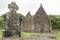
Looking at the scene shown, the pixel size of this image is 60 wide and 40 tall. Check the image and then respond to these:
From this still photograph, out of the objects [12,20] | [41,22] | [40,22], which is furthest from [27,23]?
[12,20]

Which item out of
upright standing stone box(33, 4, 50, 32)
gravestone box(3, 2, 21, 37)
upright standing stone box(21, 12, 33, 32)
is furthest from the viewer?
upright standing stone box(21, 12, 33, 32)

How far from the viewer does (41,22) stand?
1532 inches

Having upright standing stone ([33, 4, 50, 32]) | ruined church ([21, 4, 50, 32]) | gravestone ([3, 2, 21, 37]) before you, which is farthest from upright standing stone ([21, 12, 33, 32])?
gravestone ([3, 2, 21, 37])

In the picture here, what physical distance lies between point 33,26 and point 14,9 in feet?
59.2

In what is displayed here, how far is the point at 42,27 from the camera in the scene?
1519 inches

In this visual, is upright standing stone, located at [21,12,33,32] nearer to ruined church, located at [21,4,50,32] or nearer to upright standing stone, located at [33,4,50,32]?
ruined church, located at [21,4,50,32]

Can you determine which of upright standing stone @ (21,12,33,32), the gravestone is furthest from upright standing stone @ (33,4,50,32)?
the gravestone

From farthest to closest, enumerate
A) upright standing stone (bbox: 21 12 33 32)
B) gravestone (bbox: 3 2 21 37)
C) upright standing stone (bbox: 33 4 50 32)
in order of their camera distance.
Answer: upright standing stone (bbox: 21 12 33 32), upright standing stone (bbox: 33 4 50 32), gravestone (bbox: 3 2 21 37)

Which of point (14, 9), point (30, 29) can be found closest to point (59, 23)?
point (30, 29)

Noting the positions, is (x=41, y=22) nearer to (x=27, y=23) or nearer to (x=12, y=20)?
(x=27, y=23)

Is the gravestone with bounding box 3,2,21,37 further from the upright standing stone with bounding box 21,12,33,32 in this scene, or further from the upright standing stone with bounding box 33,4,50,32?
the upright standing stone with bounding box 21,12,33,32

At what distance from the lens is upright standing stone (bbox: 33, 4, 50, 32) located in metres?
38.5

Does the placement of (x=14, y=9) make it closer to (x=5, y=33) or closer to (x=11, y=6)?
(x=11, y=6)

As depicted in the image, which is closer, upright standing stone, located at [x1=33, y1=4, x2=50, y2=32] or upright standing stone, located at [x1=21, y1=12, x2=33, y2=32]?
upright standing stone, located at [x1=33, y1=4, x2=50, y2=32]
